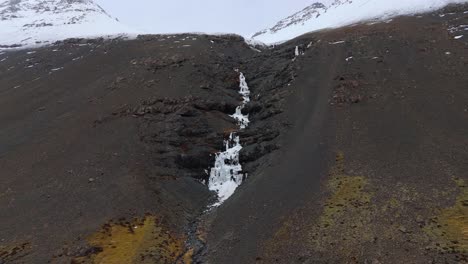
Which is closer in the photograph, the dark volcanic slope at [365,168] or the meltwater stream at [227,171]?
the dark volcanic slope at [365,168]

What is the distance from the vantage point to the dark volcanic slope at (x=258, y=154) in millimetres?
23609

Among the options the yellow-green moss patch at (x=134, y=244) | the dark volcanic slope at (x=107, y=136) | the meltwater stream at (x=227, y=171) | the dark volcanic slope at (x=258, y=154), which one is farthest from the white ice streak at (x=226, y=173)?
the yellow-green moss patch at (x=134, y=244)

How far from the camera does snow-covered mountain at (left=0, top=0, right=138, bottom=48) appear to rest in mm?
80875

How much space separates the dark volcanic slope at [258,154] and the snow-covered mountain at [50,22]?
2687 cm

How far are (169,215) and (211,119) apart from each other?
543 inches

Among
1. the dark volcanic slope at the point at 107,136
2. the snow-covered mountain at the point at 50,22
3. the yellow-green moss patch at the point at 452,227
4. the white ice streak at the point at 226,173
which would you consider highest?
the snow-covered mountain at the point at 50,22

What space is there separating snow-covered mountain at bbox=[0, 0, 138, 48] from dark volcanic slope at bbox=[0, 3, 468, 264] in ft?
88.2

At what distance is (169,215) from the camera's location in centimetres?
2873

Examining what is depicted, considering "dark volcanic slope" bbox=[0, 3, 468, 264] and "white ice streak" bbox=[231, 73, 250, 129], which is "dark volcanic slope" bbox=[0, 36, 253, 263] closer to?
"dark volcanic slope" bbox=[0, 3, 468, 264]

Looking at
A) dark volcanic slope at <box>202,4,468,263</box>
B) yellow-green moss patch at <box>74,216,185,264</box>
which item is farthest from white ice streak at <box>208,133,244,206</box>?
yellow-green moss patch at <box>74,216,185,264</box>

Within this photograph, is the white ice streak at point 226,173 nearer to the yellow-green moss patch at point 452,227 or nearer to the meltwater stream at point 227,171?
the meltwater stream at point 227,171

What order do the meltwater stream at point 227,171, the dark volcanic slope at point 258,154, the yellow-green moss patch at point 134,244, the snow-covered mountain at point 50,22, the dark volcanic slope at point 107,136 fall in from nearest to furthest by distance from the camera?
the dark volcanic slope at point 258,154
the yellow-green moss patch at point 134,244
the dark volcanic slope at point 107,136
the meltwater stream at point 227,171
the snow-covered mountain at point 50,22

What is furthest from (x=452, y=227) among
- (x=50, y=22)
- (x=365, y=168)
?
(x=50, y=22)

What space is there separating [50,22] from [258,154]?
77.0 metres
